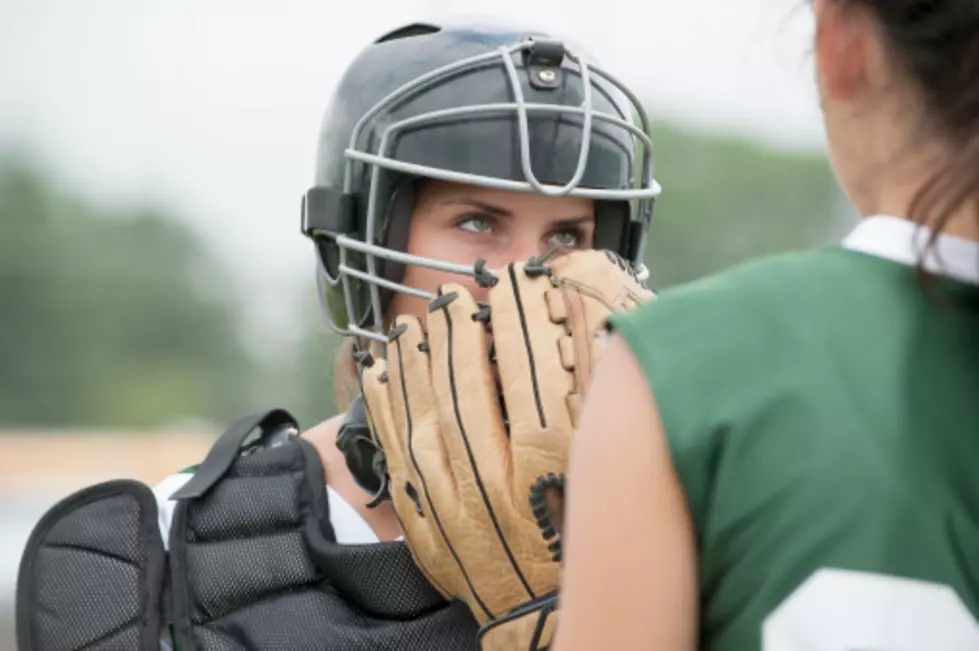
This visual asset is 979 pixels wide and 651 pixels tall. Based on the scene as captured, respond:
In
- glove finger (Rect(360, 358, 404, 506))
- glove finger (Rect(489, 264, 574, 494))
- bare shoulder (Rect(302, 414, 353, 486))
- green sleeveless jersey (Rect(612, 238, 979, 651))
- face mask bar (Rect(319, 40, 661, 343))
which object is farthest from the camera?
bare shoulder (Rect(302, 414, 353, 486))

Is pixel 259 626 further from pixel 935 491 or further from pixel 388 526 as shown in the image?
pixel 935 491

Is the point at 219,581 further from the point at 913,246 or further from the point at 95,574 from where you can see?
the point at 913,246

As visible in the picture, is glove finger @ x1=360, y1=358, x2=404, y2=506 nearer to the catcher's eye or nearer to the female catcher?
the female catcher

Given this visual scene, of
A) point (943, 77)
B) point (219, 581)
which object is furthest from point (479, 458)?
point (943, 77)

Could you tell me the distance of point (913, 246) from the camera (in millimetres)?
1246

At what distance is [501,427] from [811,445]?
0.85 m

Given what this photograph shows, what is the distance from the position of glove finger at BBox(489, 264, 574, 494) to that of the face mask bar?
31 cm

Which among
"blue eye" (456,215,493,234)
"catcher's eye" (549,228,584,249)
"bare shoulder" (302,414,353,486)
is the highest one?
"blue eye" (456,215,493,234)

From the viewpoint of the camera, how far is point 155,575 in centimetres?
227

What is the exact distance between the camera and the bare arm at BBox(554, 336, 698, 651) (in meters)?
1.19

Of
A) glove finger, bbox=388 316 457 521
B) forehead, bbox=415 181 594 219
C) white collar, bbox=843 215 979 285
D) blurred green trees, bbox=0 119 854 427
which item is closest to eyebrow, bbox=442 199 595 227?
forehead, bbox=415 181 594 219

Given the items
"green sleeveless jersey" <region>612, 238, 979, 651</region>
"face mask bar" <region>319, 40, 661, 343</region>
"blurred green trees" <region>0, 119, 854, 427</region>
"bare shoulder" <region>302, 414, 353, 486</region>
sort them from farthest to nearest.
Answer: "blurred green trees" <region>0, 119, 854, 427</region>
"bare shoulder" <region>302, 414, 353, 486</region>
"face mask bar" <region>319, 40, 661, 343</region>
"green sleeveless jersey" <region>612, 238, 979, 651</region>

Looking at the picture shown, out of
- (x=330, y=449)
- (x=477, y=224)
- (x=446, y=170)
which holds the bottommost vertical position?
(x=330, y=449)

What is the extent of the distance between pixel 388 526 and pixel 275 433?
1.19 feet
